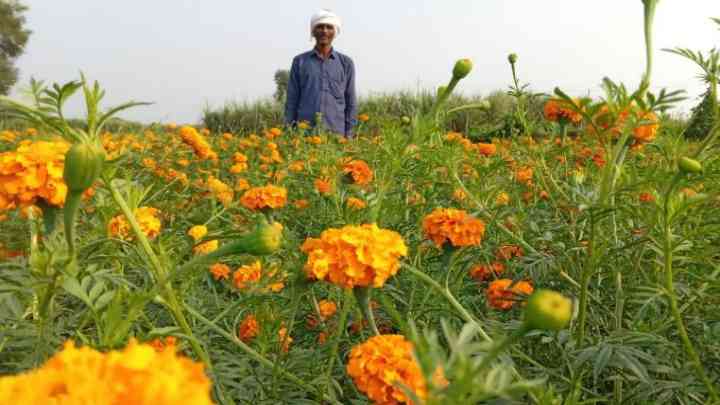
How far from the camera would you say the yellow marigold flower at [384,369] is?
0.81 meters

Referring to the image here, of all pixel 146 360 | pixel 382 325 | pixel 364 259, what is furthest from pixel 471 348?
pixel 382 325

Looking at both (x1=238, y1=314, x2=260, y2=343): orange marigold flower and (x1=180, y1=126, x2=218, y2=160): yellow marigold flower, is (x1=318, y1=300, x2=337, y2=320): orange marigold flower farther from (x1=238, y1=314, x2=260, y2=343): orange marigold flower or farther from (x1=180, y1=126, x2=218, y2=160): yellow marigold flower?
(x1=180, y1=126, x2=218, y2=160): yellow marigold flower

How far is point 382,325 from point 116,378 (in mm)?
1243

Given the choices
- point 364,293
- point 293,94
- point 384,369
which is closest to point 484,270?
point 364,293

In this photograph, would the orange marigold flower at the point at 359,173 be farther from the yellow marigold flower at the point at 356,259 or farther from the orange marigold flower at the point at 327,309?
the yellow marigold flower at the point at 356,259

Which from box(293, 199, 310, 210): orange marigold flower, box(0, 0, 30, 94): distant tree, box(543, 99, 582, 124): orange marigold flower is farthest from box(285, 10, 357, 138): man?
box(0, 0, 30, 94): distant tree

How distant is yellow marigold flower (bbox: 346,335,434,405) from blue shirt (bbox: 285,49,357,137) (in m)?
4.51

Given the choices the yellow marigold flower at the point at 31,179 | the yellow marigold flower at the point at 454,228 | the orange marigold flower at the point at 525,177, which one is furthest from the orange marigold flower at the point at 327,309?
the orange marigold flower at the point at 525,177

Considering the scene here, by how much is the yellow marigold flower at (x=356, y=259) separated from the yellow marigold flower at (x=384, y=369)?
5.0 inches

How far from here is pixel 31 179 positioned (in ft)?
3.15

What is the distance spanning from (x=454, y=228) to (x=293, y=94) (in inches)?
175

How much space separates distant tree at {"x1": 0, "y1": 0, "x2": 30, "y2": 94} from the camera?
62.8 feet

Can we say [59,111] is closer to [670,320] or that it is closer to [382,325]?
[382,325]

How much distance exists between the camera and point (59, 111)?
2.53ft
